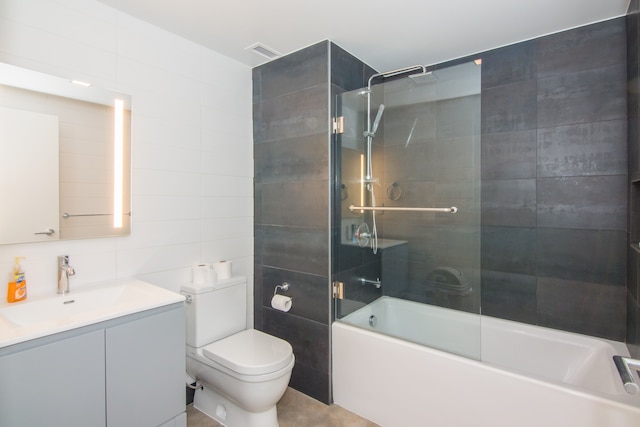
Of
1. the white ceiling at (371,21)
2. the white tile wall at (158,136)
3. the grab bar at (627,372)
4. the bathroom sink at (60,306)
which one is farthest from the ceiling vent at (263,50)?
the grab bar at (627,372)

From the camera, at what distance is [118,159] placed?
71.7 inches

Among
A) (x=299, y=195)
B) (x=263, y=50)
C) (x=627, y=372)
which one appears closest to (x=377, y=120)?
(x=299, y=195)

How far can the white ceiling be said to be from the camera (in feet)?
5.68

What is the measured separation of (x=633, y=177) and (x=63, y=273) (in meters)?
2.96

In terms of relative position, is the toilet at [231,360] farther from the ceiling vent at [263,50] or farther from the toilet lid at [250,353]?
the ceiling vent at [263,50]

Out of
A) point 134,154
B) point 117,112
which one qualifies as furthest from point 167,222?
point 117,112

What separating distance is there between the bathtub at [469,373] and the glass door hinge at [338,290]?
0.17m

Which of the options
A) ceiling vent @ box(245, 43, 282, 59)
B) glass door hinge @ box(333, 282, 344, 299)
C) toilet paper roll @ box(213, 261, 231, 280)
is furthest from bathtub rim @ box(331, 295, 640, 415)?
ceiling vent @ box(245, 43, 282, 59)

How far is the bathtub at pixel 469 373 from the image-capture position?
1.42 m

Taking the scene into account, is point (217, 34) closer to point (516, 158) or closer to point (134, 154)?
point (134, 154)

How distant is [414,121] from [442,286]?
1168mm

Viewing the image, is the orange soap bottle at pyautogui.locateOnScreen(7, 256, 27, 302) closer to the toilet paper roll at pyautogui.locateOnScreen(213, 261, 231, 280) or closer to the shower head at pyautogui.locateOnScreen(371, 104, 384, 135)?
the toilet paper roll at pyautogui.locateOnScreen(213, 261, 231, 280)

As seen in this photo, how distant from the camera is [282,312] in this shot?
2348mm

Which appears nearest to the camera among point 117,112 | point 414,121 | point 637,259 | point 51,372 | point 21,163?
point 51,372
